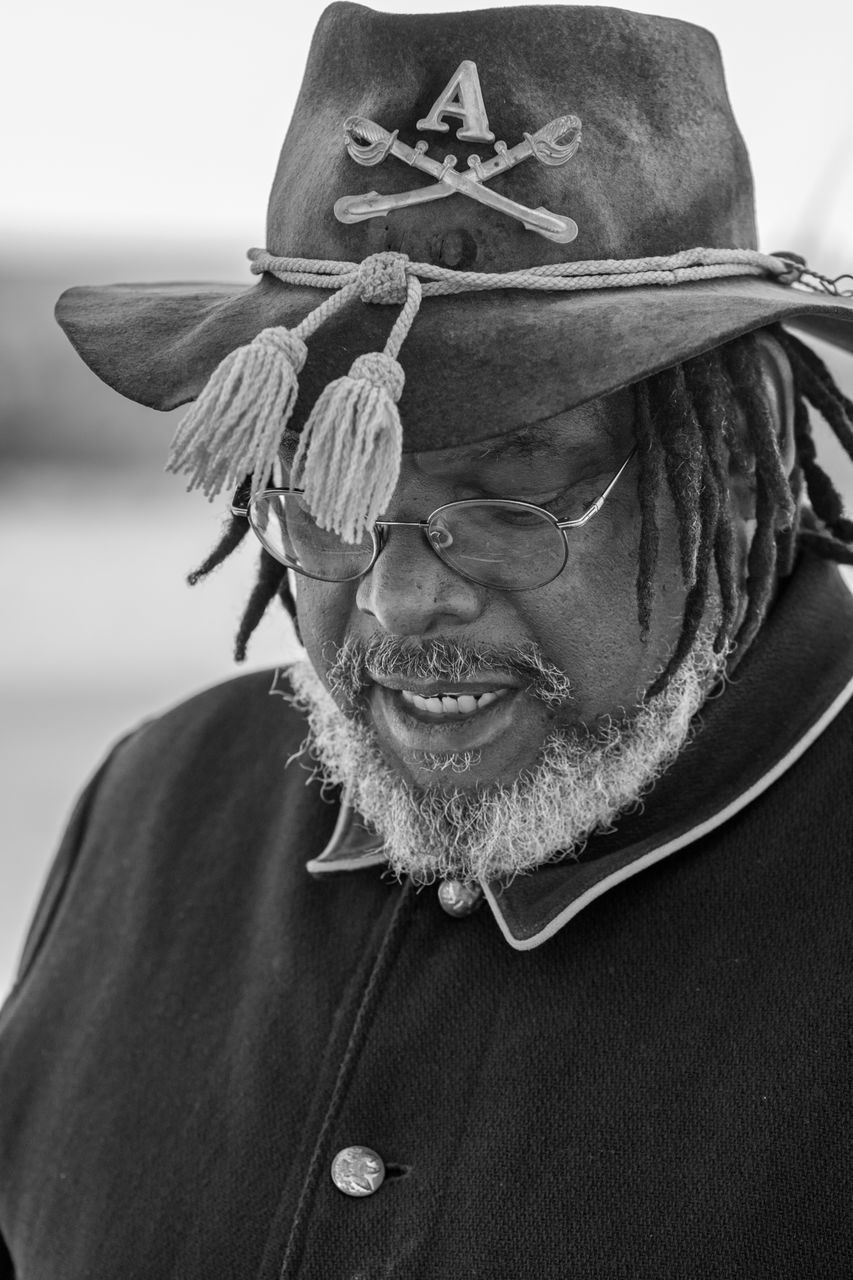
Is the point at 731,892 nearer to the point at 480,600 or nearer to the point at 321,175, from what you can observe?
the point at 480,600

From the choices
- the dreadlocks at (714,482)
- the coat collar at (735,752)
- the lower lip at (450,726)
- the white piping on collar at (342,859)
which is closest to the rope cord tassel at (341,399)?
the dreadlocks at (714,482)

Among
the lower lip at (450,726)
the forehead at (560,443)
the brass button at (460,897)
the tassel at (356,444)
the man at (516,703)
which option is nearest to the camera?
the tassel at (356,444)

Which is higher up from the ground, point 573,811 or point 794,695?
point 794,695

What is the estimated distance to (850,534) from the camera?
1966 mm

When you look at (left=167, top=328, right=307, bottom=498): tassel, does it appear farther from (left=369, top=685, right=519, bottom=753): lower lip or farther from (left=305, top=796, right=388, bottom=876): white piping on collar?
(left=305, top=796, right=388, bottom=876): white piping on collar

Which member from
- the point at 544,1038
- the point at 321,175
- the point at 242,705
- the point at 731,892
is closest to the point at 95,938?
the point at 242,705

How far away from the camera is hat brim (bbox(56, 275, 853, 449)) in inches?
57.9

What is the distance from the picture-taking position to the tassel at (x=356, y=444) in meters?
1.42

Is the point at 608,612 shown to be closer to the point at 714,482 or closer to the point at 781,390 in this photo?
the point at 714,482

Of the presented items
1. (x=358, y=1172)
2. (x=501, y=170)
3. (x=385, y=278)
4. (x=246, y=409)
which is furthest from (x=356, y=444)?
(x=358, y=1172)

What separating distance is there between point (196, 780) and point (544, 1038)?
90 centimetres

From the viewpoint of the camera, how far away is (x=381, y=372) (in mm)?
1453

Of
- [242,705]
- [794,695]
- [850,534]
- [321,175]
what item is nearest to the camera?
[321,175]

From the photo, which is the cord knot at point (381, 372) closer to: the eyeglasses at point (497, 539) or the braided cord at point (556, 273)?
the braided cord at point (556, 273)
